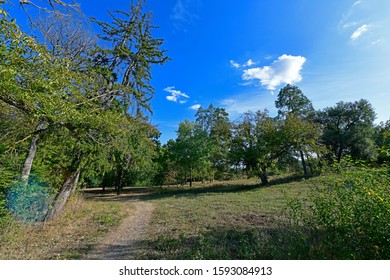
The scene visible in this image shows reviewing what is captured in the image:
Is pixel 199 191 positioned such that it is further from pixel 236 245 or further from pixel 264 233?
pixel 236 245

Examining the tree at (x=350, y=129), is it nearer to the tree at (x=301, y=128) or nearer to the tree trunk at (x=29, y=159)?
the tree at (x=301, y=128)

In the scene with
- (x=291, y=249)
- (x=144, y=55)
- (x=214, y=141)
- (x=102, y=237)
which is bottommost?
(x=102, y=237)

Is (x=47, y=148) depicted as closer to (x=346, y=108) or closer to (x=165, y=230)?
(x=165, y=230)

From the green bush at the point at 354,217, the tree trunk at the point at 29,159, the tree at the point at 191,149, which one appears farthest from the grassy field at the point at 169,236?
the tree at the point at 191,149

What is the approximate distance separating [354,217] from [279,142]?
57.2 ft

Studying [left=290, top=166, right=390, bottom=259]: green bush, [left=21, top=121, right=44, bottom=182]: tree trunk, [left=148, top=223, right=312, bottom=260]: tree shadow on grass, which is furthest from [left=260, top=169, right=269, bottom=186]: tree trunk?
[left=21, top=121, right=44, bottom=182]: tree trunk

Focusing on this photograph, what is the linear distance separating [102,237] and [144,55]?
10361 millimetres

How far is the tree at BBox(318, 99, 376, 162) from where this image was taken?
953 inches

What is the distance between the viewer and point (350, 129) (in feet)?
83.1

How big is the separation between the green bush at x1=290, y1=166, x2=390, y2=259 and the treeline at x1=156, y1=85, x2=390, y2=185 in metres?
13.9

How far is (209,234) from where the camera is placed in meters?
6.48

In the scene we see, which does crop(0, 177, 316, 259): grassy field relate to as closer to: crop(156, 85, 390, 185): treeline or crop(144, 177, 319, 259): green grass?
crop(144, 177, 319, 259): green grass
